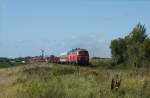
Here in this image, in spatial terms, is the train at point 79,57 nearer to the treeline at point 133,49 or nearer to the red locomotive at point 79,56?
the red locomotive at point 79,56

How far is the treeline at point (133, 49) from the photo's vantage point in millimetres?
73944

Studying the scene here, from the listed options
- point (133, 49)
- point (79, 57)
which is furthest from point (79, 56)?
point (133, 49)

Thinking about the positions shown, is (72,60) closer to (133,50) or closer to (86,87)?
(133,50)

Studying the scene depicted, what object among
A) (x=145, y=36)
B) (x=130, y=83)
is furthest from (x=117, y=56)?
(x=130, y=83)

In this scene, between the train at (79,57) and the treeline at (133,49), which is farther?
the treeline at (133,49)

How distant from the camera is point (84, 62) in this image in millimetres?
67688

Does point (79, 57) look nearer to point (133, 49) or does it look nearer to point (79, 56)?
point (79, 56)

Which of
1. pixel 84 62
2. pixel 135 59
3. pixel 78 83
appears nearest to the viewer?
pixel 78 83

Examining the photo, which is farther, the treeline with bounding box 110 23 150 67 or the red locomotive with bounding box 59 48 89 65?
the treeline with bounding box 110 23 150 67

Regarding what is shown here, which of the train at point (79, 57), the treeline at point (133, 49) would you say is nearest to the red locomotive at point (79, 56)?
the train at point (79, 57)

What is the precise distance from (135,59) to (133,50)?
397 centimetres

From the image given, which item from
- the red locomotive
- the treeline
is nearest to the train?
the red locomotive

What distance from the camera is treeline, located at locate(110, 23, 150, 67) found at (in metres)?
73.9

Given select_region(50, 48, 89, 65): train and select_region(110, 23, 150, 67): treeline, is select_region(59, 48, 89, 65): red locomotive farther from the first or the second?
select_region(110, 23, 150, 67): treeline
